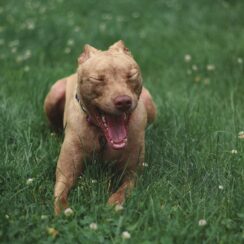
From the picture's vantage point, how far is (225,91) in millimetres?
5773

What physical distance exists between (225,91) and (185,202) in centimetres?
245

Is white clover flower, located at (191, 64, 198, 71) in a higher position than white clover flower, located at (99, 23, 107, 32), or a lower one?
lower

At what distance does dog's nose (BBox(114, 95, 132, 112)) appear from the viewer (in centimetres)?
332

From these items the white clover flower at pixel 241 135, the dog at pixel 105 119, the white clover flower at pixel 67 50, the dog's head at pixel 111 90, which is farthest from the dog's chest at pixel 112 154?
the white clover flower at pixel 67 50

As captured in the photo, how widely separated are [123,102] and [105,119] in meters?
0.26

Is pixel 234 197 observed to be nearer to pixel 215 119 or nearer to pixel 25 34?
pixel 215 119

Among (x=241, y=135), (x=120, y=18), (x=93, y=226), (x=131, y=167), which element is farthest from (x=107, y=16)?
(x=93, y=226)

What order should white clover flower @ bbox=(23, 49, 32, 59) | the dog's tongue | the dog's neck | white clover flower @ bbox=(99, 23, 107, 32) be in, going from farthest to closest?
white clover flower @ bbox=(99, 23, 107, 32)
white clover flower @ bbox=(23, 49, 32, 59)
the dog's neck
the dog's tongue

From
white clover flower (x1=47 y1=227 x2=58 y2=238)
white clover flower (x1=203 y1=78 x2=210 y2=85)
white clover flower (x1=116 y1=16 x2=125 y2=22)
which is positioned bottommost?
white clover flower (x1=203 y1=78 x2=210 y2=85)

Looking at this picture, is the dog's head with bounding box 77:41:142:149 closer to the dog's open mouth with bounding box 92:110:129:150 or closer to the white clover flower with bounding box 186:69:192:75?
the dog's open mouth with bounding box 92:110:129:150

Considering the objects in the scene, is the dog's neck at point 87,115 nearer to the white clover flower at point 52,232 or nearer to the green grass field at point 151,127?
the green grass field at point 151,127

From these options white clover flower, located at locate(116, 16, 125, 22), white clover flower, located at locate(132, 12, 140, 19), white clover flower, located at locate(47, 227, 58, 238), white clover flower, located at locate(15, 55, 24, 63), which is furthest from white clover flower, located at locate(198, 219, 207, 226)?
white clover flower, located at locate(132, 12, 140, 19)

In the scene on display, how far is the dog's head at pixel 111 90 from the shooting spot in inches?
133

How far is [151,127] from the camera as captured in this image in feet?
15.2
